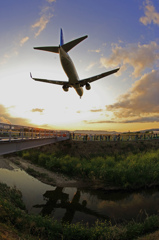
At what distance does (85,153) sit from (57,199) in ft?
61.5

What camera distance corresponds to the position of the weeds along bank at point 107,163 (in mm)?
20573

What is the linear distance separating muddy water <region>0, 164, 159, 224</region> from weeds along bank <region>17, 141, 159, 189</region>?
1984 mm

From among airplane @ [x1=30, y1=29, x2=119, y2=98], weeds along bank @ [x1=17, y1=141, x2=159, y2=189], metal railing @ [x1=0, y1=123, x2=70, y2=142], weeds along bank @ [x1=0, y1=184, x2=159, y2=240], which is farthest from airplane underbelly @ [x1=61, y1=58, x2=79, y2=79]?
weeds along bank @ [x1=0, y1=184, x2=159, y2=240]

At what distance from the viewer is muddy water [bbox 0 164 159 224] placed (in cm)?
1367

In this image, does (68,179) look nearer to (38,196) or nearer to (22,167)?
(38,196)

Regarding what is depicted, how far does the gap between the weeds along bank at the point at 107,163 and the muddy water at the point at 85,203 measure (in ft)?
6.51

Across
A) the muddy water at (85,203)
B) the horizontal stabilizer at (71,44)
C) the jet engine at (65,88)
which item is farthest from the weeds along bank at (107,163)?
the horizontal stabilizer at (71,44)

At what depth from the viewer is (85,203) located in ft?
53.7

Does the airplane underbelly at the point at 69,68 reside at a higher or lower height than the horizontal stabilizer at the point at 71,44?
lower

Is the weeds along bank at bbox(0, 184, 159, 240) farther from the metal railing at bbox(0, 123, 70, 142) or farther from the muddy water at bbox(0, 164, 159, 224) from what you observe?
the metal railing at bbox(0, 123, 70, 142)

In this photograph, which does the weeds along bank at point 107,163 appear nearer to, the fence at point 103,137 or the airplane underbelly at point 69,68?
the fence at point 103,137

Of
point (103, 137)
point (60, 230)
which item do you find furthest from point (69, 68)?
point (60, 230)

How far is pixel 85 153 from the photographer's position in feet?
117

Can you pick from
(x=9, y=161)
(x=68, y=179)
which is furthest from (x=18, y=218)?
(x=9, y=161)
